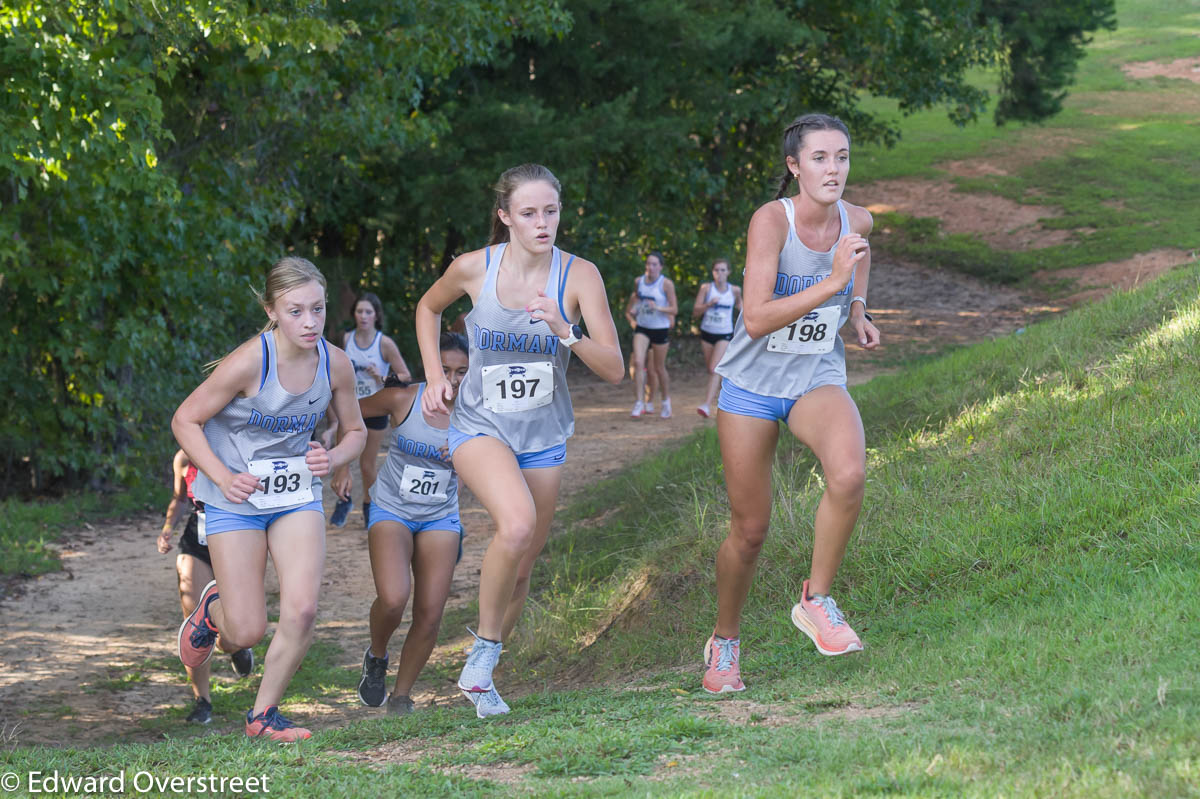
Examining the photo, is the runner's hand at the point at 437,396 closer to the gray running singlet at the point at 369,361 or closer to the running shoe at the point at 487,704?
the running shoe at the point at 487,704

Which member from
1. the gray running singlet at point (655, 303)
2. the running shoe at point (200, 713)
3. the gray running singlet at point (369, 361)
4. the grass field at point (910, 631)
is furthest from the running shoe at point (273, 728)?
the gray running singlet at point (655, 303)

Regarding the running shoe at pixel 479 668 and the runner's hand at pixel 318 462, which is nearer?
the running shoe at pixel 479 668

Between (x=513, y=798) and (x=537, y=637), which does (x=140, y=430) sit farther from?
(x=513, y=798)

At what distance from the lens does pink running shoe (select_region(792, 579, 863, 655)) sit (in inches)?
189

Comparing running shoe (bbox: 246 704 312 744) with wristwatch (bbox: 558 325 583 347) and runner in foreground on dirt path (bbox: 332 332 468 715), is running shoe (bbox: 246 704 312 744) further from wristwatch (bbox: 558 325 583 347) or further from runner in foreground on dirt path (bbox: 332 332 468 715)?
wristwatch (bbox: 558 325 583 347)

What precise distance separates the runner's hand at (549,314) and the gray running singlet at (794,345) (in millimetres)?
652

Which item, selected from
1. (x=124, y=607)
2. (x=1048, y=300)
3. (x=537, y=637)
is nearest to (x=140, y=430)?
(x=124, y=607)

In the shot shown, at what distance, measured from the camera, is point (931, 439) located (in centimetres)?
814

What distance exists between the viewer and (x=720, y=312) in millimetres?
14531

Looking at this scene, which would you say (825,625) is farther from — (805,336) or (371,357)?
(371,357)

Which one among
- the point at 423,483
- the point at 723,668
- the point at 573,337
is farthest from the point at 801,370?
the point at 423,483

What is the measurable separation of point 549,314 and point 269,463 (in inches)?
51.7

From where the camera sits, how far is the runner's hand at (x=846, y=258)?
178 inches

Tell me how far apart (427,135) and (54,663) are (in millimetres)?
7069
